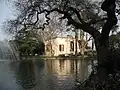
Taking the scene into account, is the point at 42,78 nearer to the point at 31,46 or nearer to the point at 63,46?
the point at 31,46

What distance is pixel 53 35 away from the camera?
197 ft

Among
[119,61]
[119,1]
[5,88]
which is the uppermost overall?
[119,1]

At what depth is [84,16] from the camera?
17312mm

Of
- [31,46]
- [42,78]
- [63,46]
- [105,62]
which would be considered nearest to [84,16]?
[105,62]

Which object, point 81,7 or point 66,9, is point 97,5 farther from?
point 66,9

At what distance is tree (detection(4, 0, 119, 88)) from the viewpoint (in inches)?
515

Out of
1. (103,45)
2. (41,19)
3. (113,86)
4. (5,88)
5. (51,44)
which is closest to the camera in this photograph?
(113,86)

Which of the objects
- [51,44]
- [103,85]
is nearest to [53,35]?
[51,44]

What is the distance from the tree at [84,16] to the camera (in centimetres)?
1309

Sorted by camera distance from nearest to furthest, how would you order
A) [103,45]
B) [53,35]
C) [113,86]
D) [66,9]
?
[113,86] < [103,45] < [66,9] < [53,35]

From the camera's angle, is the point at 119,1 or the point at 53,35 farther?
the point at 53,35

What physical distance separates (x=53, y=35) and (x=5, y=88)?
44.6 m

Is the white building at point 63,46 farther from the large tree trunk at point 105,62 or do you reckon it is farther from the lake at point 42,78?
the large tree trunk at point 105,62

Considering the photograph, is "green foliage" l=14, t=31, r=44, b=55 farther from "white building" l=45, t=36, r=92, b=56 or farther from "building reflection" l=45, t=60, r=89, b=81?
"building reflection" l=45, t=60, r=89, b=81
